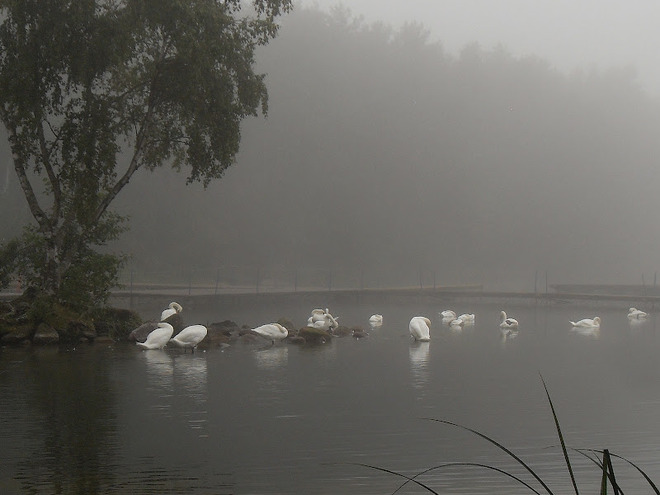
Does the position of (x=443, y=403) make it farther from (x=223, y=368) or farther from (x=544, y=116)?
(x=544, y=116)

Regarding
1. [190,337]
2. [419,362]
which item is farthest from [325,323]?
[419,362]

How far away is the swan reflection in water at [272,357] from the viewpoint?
1633 centimetres

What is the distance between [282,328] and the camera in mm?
20266

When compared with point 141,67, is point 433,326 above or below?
below

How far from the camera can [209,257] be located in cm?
4756

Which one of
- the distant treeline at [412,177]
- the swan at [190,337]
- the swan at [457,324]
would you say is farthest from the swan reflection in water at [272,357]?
the distant treeline at [412,177]

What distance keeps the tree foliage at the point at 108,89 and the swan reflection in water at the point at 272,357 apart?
14.7 feet

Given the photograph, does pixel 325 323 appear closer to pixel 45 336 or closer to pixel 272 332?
pixel 272 332

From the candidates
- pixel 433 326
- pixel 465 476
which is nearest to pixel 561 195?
pixel 433 326

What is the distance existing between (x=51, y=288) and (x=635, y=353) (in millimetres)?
12922

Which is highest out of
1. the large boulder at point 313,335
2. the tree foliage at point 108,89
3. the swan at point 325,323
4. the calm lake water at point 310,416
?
the tree foliage at point 108,89

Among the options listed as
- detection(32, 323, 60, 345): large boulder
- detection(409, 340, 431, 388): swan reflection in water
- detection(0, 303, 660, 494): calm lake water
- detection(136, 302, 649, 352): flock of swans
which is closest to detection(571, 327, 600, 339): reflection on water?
detection(136, 302, 649, 352): flock of swans

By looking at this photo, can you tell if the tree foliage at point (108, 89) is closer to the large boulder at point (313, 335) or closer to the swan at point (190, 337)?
the swan at point (190, 337)

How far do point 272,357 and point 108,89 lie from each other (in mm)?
8002
